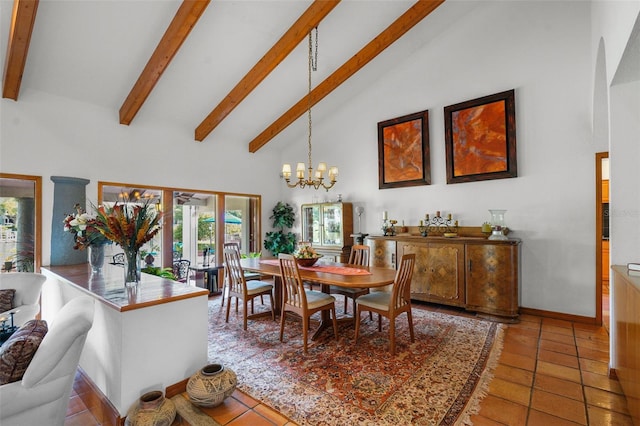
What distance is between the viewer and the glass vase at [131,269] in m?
2.39

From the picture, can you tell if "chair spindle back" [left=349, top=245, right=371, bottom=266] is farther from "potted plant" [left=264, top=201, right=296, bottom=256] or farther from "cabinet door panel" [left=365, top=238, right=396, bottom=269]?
"potted plant" [left=264, top=201, right=296, bottom=256]

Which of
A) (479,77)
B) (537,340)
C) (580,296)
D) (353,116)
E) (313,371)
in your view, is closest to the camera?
(313,371)

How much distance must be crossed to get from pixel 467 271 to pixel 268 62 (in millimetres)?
3922

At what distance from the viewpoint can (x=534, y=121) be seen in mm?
4020

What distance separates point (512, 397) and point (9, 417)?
307 cm

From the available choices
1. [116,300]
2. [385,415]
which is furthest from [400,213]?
[116,300]

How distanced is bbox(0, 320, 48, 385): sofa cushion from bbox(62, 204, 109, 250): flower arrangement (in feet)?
2.89

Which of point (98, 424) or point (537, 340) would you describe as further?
point (537, 340)

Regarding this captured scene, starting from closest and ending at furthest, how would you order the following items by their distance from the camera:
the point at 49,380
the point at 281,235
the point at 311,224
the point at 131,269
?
1. the point at 49,380
2. the point at 131,269
3. the point at 311,224
4. the point at 281,235

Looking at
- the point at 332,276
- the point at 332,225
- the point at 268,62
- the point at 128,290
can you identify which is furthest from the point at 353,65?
the point at 128,290

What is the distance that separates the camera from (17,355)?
1660 millimetres

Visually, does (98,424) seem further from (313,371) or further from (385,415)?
(385,415)

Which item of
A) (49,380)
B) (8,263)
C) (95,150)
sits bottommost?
(49,380)

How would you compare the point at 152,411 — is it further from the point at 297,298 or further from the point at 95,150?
the point at 95,150
